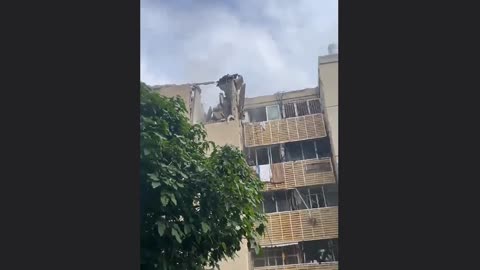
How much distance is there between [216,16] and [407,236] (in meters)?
1.01

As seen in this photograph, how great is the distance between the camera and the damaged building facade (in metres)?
1.62

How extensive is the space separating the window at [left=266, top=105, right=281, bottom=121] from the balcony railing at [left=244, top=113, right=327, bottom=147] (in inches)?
1.3

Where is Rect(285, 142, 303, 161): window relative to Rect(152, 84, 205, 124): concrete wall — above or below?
below

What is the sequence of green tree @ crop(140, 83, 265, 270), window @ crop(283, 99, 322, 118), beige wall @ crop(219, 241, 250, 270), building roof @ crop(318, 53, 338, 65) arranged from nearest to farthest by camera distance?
building roof @ crop(318, 53, 338, 65) → green tree @ crop(140, 83, 265, 270) → window @ crop(283, 99, 322, 118) → beige wall @ crop(219, 241, 250, 270)

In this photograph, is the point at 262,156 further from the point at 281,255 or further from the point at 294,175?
the point at 281,255

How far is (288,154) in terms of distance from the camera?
6.04ft

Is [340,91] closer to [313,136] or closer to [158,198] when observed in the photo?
[313,136]

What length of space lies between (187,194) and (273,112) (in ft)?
1.51

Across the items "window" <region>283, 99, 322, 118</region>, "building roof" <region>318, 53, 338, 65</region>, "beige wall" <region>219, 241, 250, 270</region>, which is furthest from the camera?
"beige wall" <region>219, 241, 250, 270</region>

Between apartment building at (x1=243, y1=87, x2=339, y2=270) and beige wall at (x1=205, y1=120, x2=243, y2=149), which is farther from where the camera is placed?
beige wall at (x1=205, y1=120, x2=243, y2=149)

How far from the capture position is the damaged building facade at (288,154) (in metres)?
1.62

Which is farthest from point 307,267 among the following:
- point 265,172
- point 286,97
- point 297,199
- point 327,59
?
point 327,59

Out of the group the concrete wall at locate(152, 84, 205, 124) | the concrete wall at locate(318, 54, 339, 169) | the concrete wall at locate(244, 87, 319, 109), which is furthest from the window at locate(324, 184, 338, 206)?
the concrete wall at locate(152, 84, 205, 124)

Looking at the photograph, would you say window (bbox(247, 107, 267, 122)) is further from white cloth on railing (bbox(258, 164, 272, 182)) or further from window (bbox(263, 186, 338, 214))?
window (bbox(263, 186, 338, 214))
